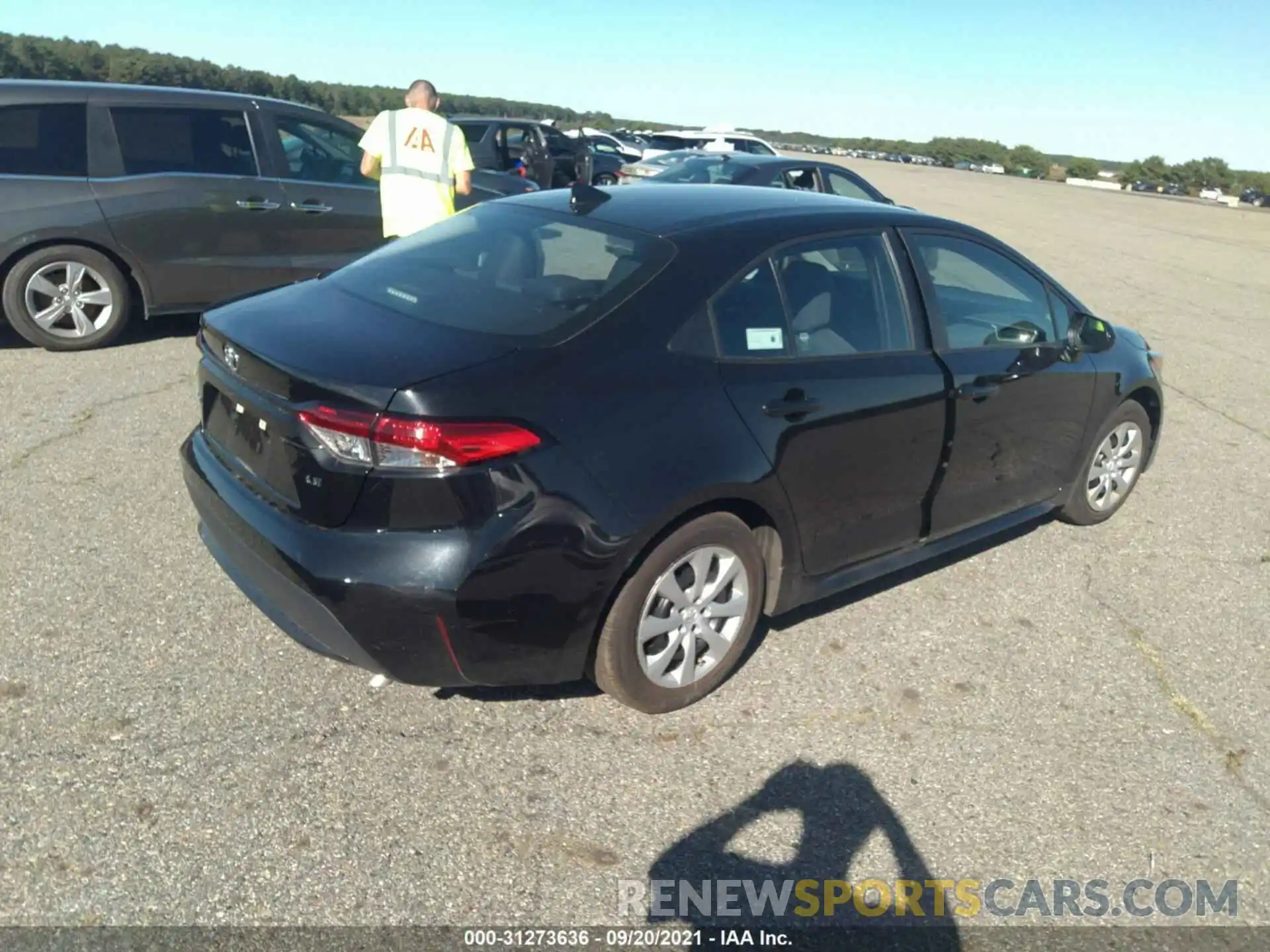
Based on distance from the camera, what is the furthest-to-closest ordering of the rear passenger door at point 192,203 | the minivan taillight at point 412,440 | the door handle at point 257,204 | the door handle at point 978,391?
the door handle at point 257,204, the rear passenger door at point 192,203, the door handle at point 978,391, the minivan taillight at point 412,440

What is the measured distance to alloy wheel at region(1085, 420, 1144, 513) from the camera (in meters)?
4.96

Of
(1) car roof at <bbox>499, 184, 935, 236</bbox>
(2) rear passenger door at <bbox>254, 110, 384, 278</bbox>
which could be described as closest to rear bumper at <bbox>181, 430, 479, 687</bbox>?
(1) car roof at <bbox>499, 184, 935, 236</bbox>

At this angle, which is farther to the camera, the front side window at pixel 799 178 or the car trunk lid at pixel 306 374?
the front side window at pixel 799 178

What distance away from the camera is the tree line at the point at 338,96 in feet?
108

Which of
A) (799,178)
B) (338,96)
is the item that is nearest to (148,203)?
(799,178)

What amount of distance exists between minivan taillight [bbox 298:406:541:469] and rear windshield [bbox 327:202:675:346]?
0.36 m

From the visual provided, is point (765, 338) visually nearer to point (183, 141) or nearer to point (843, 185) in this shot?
point (183, 141)

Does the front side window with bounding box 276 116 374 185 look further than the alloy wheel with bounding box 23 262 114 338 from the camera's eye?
Yes

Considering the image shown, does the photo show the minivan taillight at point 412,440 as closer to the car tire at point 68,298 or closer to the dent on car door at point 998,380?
the dent on car door at point 998,380

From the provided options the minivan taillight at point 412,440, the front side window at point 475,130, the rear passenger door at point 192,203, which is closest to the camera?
the minivan taillight at point 412,440

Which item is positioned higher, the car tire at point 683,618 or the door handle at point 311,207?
the door handle at point 311,207

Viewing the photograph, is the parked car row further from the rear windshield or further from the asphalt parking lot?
the rear windshield

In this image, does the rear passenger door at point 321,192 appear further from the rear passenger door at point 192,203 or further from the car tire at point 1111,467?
the car tire at point 1111,467

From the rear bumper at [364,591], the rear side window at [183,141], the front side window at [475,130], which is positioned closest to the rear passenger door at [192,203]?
the rear side window at [183,141]
